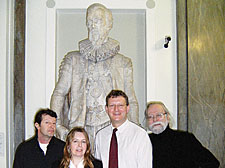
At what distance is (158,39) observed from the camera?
4.45 metres

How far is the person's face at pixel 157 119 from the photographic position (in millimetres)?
2799

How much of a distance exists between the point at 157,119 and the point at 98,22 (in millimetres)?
1138

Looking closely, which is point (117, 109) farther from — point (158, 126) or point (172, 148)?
point (172, 148)

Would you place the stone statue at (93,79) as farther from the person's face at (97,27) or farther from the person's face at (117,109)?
the person's face at (117,109)

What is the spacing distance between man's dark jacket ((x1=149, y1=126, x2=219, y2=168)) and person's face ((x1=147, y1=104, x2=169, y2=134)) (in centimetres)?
7

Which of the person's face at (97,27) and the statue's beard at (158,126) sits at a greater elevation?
the person's face at (97,27)

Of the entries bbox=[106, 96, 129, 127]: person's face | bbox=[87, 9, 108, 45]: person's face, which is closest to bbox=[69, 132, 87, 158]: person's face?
bbox=[106, 96, 129, 127]: person's face

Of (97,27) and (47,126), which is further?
(97,27)

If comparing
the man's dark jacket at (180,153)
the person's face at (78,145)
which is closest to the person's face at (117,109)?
the person's face at (78,145)

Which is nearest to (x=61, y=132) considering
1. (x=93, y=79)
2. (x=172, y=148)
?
(x=93, y=79)

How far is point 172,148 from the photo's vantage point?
2.80m

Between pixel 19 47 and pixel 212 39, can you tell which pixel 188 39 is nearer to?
pixel 212 39

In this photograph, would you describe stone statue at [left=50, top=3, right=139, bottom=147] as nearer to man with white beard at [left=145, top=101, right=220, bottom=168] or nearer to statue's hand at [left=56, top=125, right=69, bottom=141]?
statue's hand at [left=56, top=125, right=69, bottom=141]

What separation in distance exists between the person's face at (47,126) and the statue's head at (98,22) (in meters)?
0.91
